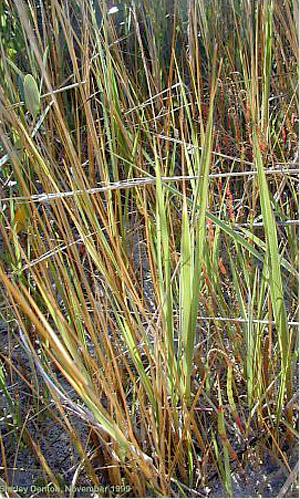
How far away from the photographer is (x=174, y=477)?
754mm

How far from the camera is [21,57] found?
1.54 meters

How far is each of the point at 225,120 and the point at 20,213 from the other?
0.63 meters

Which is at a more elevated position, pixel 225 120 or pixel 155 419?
pixel 225 120

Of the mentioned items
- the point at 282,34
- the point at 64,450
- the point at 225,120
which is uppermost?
the point at 282,34

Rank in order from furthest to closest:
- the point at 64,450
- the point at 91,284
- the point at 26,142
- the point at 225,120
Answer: the point at 225,120 < the point at 91,284 < the point at 64,450 < the point at 26,142

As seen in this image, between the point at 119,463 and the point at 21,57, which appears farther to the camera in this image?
the point at 21,57

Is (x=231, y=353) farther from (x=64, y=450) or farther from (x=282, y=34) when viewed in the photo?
(x=282, y=34)

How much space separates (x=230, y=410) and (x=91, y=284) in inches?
15.1

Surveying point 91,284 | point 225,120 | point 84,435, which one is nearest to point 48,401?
point 84,435

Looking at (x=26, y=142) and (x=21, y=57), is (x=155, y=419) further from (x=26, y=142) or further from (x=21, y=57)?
(x=21, y=57)

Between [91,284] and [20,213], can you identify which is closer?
[20,213]

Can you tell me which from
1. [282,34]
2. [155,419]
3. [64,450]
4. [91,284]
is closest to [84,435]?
[64,450]

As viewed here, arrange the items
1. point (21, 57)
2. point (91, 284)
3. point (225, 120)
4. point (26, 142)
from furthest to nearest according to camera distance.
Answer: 1. point (21, 57)
2. point (225, 120)
3. point (91, 284)
4. point (26, 142)

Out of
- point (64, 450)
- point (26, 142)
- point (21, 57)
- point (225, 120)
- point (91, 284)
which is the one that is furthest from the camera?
point (21, 57)
